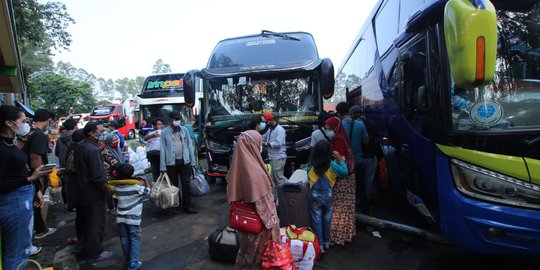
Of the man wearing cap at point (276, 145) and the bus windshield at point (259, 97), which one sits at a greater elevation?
the bus windshield at point (259, 97)

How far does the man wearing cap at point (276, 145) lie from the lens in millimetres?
5701

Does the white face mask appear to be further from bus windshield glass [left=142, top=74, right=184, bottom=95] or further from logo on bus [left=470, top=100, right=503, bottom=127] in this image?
bus windshield glass [left=142, top=74, right=184, bottom=95]

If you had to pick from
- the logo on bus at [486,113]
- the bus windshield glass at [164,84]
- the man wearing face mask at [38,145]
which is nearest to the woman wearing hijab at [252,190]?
the logo on bus at [486,113]

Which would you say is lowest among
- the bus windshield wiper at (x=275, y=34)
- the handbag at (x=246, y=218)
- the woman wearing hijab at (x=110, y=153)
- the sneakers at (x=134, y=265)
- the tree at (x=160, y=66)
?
the sneakers at (x=134, y=265)

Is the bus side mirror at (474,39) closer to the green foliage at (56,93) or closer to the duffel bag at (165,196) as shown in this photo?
the duffel bag at (165,196)

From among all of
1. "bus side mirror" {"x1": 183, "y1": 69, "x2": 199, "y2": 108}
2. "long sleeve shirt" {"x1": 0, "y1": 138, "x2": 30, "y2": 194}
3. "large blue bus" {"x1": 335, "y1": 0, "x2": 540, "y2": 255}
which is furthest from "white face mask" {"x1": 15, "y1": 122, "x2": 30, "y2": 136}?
"large blue bus" {"x1": 335, "y1": 0, "x2": 540, "y2": 255}

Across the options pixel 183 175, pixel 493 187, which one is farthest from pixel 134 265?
pixel 493 187

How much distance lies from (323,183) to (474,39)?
2252 millimetres

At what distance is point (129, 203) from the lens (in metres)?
3.70

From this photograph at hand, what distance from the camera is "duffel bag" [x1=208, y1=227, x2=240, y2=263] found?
3.72 m

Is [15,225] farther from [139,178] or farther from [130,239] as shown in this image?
[139,178]

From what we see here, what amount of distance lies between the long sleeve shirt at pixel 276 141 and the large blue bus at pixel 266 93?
66cm

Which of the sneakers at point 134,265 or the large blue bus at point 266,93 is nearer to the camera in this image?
the sneakers at point 134,265

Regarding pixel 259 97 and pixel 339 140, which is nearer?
pixel 339 140
